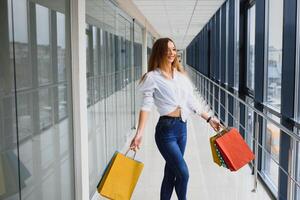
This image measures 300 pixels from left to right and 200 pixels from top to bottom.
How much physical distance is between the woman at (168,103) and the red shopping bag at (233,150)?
192 mm

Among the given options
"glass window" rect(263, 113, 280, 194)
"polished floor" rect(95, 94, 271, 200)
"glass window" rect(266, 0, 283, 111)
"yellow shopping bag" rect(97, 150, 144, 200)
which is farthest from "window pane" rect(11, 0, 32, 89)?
"glass window" rect(263, 113, 280, 194)

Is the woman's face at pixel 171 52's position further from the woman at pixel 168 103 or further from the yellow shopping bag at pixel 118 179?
the yellow shopping bag at pixel 118 179

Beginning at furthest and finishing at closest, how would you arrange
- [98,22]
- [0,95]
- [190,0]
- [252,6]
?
[190,0] < [252,6] < [98,22] < [0,95]

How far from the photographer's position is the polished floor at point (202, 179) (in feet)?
11.6

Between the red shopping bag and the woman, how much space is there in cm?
19

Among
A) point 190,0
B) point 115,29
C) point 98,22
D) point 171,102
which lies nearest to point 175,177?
point 171,102

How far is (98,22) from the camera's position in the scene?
3529 mm

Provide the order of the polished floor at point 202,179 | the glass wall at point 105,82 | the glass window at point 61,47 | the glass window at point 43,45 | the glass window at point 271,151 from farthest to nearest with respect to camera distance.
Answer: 1. the glass window at point 271,151
2. the polished floor at point 202,179
3. the glass wall at point 105,82
4. the glass window at point 61,47
5. the glass window at point 43,45

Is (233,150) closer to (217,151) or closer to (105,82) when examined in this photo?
(217,151)

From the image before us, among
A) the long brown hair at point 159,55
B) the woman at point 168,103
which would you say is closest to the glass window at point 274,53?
the woman at point 168,103

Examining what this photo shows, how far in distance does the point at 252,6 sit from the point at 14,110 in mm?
4087

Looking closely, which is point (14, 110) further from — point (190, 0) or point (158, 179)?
point (190, 0)

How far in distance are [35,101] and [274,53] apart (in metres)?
2.61

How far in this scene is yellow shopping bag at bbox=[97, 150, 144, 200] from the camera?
2328 mm
